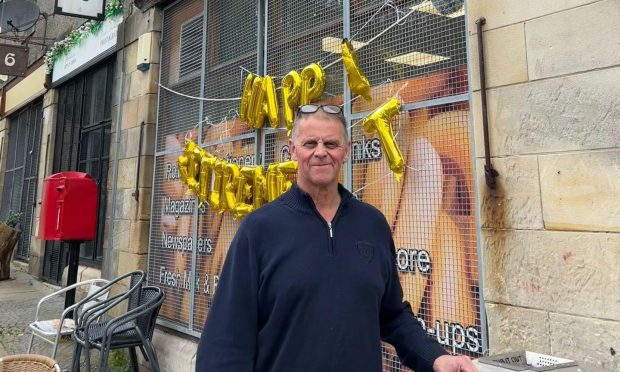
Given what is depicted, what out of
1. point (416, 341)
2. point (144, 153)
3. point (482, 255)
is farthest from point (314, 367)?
point (144, 153)

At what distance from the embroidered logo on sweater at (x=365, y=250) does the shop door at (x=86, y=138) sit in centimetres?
640

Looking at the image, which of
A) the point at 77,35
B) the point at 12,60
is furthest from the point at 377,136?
the point at 12,60

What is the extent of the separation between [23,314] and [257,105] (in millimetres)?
5344

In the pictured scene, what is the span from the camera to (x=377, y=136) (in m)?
3.36

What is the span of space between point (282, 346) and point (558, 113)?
73.0 inches

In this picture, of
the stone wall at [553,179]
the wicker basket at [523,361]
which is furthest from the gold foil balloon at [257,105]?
the wicker basket at [523,361]

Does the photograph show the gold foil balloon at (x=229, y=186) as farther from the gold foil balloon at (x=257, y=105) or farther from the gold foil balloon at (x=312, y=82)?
the gold foil balloon at (x=312, y=82)

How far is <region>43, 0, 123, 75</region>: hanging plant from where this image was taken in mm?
6777

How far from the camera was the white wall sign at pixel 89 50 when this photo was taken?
688 cm

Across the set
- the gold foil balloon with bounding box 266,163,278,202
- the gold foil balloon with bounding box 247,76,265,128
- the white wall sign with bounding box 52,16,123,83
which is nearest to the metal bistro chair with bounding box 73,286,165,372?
the gold foil balloon with bounding box 266,163,278,202

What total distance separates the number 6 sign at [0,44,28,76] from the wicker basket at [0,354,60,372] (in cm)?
813

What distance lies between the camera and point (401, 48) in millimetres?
3262

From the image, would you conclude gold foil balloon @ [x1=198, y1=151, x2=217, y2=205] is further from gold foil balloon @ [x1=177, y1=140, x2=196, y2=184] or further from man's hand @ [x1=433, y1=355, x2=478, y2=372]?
man's hand @ [x1=433, y1=355, x2=478, y2=372]

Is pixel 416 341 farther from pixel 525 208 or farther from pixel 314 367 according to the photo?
pixel 525 208
